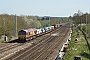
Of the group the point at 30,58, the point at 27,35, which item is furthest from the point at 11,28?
the point at 30,58

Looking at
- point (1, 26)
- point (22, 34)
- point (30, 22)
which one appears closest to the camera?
point (22, 34)

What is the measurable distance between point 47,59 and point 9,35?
1330 inches

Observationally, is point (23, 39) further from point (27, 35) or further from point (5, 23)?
point (5, 23)

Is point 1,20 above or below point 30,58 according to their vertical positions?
above

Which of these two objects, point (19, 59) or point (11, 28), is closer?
point (19, 59)

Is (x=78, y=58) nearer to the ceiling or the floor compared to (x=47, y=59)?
nearer to the ceiling

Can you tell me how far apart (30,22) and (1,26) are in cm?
4323

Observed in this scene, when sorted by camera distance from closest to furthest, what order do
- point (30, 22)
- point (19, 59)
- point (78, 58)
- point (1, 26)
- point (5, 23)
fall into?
1. point (78, 58)
2. point (19, 59)
3. point (1, 26)
4. point (5, 23)
5. point (30, 22)

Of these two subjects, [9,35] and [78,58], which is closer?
[78,58]

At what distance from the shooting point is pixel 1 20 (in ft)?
208

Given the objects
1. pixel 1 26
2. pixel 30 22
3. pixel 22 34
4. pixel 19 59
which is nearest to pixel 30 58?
pixel 19 59

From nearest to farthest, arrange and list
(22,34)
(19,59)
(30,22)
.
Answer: (19,59)
(22,34)
(30,22)

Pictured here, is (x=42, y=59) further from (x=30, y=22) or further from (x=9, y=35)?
(x=30, y=22)

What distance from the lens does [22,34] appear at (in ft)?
163
